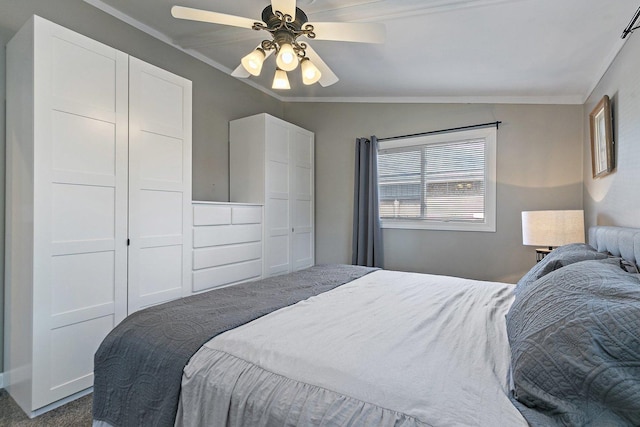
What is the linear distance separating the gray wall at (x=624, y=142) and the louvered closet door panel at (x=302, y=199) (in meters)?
2.86

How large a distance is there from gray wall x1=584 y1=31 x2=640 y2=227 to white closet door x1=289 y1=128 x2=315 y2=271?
286 cm

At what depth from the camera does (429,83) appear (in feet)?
10.7

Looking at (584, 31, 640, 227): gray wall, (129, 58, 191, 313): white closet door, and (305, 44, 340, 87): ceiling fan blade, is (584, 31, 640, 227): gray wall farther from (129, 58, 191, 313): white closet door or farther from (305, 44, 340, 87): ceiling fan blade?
(129, 58, 191, 313): white closet door

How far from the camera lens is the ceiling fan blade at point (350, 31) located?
1874 mm

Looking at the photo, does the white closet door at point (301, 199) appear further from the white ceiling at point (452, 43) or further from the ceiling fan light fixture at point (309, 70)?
the ceiling fan light fixture at point (309, 70)

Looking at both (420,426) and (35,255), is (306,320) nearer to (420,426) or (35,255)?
Answer: (420,426)

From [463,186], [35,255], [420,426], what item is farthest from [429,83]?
[35,255]

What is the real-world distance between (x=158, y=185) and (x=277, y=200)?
143cm

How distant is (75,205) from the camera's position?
6.73 ft

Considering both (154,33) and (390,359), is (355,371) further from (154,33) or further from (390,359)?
(154,33)

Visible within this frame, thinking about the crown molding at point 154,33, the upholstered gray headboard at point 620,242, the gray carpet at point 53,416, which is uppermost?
the crown molding at point 154,33

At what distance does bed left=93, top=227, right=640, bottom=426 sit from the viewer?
2.57 feet

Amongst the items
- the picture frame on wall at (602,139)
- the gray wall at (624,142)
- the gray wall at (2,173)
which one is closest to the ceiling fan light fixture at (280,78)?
the gray wall at (2,173)

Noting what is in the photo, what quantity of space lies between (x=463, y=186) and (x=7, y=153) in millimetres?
3857
